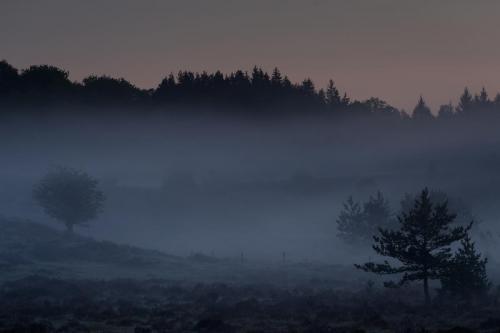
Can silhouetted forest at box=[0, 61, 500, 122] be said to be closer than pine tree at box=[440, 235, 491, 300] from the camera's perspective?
No

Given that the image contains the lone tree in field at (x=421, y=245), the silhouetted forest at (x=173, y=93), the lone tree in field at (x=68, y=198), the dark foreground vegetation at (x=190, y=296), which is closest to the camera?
the dark foreground vegetation at (x=190, y=296)

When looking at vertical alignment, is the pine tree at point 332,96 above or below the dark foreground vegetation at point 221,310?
above

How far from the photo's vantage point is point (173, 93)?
150m

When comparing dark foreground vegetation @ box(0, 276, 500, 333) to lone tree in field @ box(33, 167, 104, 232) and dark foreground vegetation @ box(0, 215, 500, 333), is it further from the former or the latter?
lone tree in field @ box(33, 167, 104, 232)

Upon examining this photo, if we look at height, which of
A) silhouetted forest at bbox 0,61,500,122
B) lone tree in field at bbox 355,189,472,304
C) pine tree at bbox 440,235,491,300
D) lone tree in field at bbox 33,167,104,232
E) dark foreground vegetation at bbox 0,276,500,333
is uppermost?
silhouetted forest at bbox 0,61,500,122

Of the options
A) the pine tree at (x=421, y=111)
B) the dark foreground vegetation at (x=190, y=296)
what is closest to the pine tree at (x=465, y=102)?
the pine tree at (x=421, y=111)

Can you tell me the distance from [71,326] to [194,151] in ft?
370

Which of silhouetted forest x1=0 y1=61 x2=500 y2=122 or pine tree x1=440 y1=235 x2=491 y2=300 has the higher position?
silhouetted forest x1=0 y1=61 x2=500 y2=122

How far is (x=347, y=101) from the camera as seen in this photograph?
180 metres

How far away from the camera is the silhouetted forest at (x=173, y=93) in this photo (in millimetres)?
131250

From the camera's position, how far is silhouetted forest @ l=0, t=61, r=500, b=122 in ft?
431

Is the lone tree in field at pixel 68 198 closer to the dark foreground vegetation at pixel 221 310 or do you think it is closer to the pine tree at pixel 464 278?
the dark foreground vegetation at pixel 221 310

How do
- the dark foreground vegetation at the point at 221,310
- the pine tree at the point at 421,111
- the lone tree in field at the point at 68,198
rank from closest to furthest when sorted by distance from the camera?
the dark foreground vegetation at the point at 221,310 → the lone tree in field at the point at 68,198 → the pine tree at the point at 421,111

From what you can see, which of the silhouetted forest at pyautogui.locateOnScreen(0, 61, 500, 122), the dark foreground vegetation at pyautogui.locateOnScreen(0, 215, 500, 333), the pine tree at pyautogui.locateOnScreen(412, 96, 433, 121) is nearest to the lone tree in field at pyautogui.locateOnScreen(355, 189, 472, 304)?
the dark foreground vegetation at pyautogui.locateOnScreen(0, 215, 500, 333)
